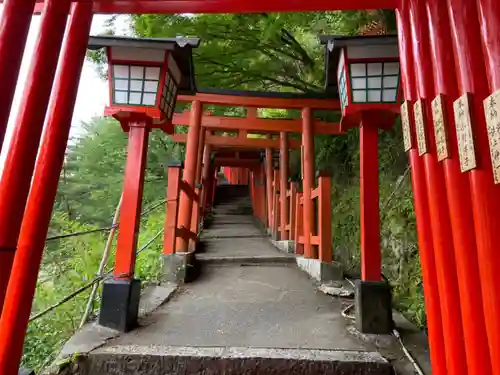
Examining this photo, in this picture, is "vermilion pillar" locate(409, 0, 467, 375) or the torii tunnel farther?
"vermilion pillar" locate(409, 0, 467, 375)

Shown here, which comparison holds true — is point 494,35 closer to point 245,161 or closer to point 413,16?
point 413,16

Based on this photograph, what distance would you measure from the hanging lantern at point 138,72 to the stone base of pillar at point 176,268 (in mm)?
2171

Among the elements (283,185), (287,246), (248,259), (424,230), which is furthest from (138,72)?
(283,185)

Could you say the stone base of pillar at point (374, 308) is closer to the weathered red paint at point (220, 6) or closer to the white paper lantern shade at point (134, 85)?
the weathered red paint at point (220, 6)

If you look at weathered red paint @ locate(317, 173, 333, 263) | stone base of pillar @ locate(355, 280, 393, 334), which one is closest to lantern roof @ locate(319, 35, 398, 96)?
weathered red paint @ locate(317, 173, 333, 263)

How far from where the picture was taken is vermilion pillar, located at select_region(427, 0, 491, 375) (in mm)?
1283

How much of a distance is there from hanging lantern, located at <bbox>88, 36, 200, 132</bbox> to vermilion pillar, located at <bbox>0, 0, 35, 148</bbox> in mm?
1934

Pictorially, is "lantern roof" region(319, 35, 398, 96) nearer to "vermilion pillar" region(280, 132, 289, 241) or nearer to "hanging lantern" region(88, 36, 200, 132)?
"hanging lantern" region(88, 36, 200, 132)

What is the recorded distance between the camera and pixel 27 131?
154 centimetres

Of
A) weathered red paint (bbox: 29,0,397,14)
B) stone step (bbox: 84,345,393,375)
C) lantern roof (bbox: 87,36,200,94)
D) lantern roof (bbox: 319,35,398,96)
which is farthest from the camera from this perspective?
lantern roof (bbox: 87,36,200,94)

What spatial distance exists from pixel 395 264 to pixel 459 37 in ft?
11.7

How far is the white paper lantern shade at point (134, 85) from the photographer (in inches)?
133

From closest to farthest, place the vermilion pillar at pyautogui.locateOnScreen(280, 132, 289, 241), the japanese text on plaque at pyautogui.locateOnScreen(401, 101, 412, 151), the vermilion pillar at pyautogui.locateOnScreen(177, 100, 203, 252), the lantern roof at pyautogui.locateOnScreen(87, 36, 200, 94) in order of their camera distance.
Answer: the japanese text on plaque at pyautogui.locateOnScreen(401, 101, 412, 151) < the lantern roof at pyautogui.locateOnScreen(87, 36, 200, 94) < the vermilion pillar at pyautogui.locateOnScreen(177, 100, 203, 252) < the vermilion pillar at pyautogui.locateOnScreen(280, 132, 289, 241)

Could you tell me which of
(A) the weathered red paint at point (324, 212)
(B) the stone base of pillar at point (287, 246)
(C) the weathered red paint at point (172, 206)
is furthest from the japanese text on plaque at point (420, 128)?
(B) the stone base of pillar at point (287, 246)
